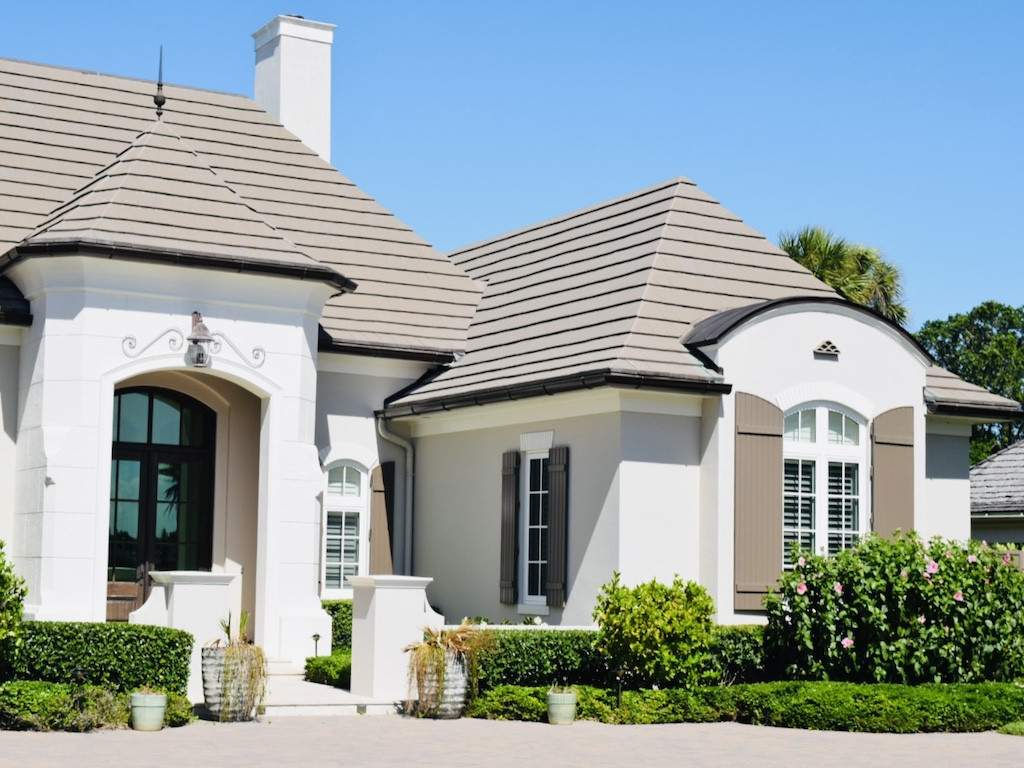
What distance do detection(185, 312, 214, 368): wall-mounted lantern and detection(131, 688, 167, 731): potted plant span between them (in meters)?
4.95

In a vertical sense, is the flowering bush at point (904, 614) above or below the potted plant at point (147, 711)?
above

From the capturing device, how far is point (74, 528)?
1784 centimetres

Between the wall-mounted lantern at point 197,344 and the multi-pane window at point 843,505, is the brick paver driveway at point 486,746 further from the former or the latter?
the wall-mounted lantern at point 197,344

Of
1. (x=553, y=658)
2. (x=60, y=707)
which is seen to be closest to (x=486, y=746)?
(x=553, y=658)

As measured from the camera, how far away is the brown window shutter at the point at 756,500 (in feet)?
62.6

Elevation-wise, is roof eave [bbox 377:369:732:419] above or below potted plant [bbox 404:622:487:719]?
above

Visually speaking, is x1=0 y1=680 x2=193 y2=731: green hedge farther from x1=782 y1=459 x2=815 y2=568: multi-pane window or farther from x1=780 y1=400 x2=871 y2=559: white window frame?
x1=780 y1=400 x2=871 y2=559: white window frame

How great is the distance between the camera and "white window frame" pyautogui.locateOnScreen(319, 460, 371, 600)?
21.7m

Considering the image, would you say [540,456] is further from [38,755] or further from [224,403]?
[38,755]

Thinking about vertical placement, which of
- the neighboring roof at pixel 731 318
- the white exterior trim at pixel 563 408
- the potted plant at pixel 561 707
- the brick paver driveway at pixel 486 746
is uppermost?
the neighboring roof at pixel 731 318

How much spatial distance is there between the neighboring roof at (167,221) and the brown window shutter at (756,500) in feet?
18.1

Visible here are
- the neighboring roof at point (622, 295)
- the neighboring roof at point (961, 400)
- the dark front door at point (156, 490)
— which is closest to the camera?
the neighboring roof at point (622, 295)

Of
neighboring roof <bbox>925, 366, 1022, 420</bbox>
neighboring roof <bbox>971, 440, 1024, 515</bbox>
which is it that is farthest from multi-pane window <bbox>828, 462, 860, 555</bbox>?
neighboring roof <bbox>971, 440, 1024, 515</bbox>

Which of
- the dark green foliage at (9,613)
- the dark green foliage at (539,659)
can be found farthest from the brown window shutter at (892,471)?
the dark green foliage at (9,613)
